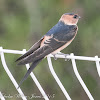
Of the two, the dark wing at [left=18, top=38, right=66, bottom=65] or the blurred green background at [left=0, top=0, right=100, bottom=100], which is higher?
the blurred green background at [left=0, top=0, right=100, bottom=100]

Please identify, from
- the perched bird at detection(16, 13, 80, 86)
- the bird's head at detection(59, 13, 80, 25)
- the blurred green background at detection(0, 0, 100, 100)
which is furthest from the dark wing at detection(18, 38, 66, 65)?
the blurred green background at detection(0, 0, 100, 100)

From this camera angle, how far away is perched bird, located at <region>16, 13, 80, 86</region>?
3539mm

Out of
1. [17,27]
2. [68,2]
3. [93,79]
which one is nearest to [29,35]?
[17,27]

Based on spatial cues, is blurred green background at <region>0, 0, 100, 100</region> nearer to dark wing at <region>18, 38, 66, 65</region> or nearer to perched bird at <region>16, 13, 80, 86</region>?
perched bird at <region>16, 13, 80, 86</region>

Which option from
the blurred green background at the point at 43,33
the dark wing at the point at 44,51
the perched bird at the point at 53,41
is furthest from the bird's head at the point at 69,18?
the blurred green background at the point at 43,33

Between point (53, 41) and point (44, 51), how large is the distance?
24 cm

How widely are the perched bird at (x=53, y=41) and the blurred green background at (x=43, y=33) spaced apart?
1.62m

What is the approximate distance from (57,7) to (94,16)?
492mm

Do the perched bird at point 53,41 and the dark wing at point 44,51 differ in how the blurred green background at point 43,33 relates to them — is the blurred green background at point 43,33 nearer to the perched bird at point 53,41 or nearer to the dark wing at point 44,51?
the perched bird at point 53,41

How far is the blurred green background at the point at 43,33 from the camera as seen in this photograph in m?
5.70

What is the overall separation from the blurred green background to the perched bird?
1.62m

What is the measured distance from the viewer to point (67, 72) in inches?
229

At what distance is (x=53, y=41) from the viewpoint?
388 centimetres

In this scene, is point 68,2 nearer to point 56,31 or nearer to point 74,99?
point 74,99
